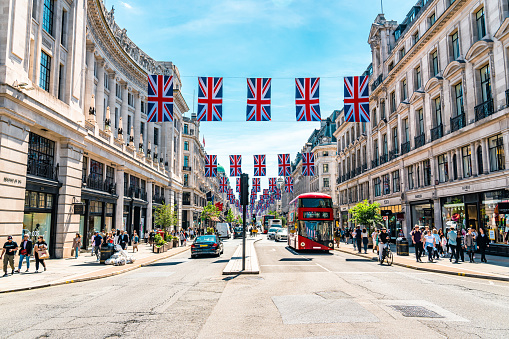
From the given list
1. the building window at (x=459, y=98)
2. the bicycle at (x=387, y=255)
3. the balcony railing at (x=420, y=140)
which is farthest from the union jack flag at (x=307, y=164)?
the bicycle at (x=387, y=255)

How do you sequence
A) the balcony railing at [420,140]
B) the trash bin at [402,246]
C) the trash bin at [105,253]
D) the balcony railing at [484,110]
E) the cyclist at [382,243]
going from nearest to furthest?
the cyclist at [382,243] < the trash bin at [105,253] < the balcony railing at [484,110] < the trash bin at [402,246] < the balcony railing at [420,140]

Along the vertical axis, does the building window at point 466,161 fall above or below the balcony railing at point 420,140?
below

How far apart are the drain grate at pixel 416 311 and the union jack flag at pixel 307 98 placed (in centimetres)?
1458

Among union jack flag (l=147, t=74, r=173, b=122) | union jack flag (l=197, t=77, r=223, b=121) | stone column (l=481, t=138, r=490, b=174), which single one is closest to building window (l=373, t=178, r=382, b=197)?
stone column (l=481, t=138, r=490, b=174)

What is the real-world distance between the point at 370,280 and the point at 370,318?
640cm

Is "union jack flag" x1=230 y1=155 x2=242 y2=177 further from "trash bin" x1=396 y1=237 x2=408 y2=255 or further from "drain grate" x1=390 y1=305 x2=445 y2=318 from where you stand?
"drain grate" x1=390 y1=305 x2=445 y2=318

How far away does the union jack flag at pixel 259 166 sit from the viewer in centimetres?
4547

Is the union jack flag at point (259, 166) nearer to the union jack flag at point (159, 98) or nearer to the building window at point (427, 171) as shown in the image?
the building window at point (427, 171)

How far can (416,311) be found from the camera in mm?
8648

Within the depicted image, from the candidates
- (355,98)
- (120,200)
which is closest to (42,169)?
(120,200)

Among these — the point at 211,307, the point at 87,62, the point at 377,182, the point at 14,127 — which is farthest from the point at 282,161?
the point at 211,307

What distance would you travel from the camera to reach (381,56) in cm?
4447

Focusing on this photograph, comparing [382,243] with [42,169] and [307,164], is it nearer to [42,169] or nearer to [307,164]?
[42,169]

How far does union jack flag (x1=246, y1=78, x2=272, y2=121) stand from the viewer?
22.1 meters
